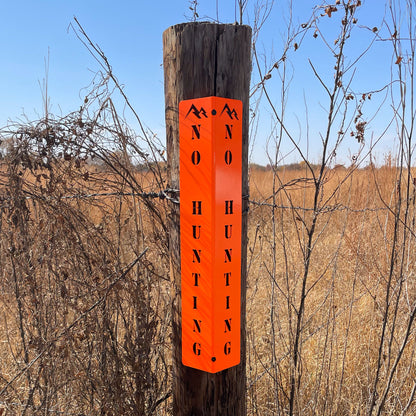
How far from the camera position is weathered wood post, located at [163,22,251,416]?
4.48ft

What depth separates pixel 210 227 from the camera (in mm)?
1339

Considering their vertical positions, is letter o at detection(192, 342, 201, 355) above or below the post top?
below

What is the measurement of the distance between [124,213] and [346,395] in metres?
1.81

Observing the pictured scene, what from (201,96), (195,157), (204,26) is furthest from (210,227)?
(204,26)

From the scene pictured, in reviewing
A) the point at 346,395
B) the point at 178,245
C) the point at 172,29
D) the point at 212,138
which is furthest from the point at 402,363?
the point at 172,29

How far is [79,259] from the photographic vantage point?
182cm

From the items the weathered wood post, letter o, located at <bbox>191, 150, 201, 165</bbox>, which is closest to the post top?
the weathered wood post

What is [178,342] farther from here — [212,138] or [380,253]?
[380,253]

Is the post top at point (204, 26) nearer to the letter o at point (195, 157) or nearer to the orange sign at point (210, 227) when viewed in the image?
the orange sign at point (210, 227)

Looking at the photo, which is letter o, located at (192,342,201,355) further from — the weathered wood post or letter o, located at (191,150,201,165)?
letter o, located at (191,150,201,165)

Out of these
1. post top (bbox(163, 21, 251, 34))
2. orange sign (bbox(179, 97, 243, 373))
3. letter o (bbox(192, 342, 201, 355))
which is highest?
post top (bbox(163, 21, 251, 34))

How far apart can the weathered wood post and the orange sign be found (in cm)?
4

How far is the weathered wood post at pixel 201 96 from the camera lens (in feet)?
4.48

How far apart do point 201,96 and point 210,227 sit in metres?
0.45
